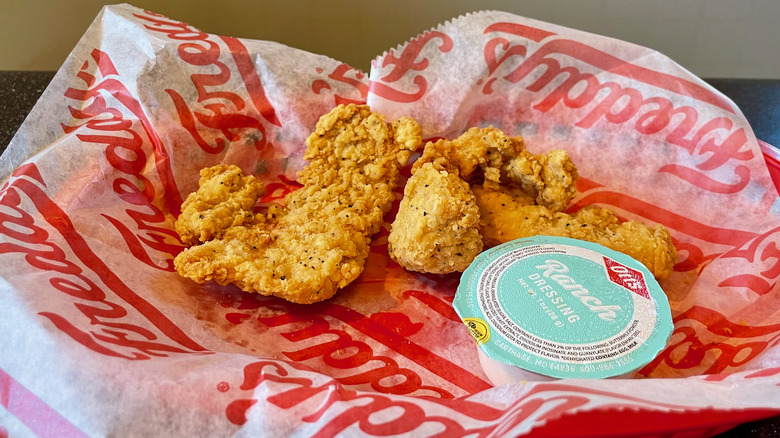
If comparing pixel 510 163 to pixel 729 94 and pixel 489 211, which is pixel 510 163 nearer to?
pixel 489 211

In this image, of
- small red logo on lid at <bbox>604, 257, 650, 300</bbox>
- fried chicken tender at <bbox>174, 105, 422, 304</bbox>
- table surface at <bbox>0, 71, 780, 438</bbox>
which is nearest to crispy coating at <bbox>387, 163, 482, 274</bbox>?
fried chicken tender at <bbox>174, 105, 422, 304</bbox>

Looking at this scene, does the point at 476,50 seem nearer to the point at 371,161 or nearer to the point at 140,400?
the point at 371,161

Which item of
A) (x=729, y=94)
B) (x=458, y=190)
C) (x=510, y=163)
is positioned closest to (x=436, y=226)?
(x=458, y=190)

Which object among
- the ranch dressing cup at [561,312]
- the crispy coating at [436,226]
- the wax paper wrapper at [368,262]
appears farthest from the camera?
the crispy coating at [436,226]

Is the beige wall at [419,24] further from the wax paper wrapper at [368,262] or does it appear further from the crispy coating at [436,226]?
the crispy coating at [436,226]

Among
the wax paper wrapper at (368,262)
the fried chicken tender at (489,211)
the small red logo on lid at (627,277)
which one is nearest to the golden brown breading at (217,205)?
the wax paper wrapper at (368,262)
